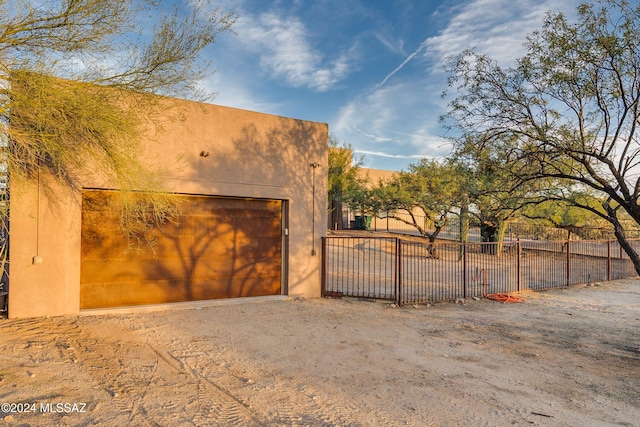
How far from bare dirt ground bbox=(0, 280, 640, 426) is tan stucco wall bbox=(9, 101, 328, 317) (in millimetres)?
876

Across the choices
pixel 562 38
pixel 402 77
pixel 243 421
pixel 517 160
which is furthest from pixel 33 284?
pixel 402 77

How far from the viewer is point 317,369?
19.1 ft

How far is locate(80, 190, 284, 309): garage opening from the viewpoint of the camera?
29.5 feet

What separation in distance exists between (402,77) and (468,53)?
8.49 meters

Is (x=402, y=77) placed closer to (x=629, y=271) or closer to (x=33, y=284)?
(x=629, y=271)

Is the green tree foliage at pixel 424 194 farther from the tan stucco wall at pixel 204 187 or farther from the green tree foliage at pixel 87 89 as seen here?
the green tree foliage at pixel 87 89

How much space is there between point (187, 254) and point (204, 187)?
1749 mm

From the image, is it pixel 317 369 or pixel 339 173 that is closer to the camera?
pixel 317 369

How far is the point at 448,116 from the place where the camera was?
8875 millimetres

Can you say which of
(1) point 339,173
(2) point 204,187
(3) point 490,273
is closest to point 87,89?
(2) point 204,187

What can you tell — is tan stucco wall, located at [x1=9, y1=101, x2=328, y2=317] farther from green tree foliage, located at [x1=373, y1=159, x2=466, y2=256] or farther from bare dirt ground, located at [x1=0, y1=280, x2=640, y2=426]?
green tree foliage, located at [x1=373, y1=159, x2=466, y2=256]

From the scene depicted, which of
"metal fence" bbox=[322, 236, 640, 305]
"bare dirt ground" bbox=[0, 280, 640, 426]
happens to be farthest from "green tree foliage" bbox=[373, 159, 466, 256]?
"bare dirt ground" bbox=[0, 280, 640, 426]

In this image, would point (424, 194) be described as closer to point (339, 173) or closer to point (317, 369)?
point (339, 173)

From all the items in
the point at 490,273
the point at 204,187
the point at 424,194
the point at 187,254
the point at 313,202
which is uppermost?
the point at 424,194
